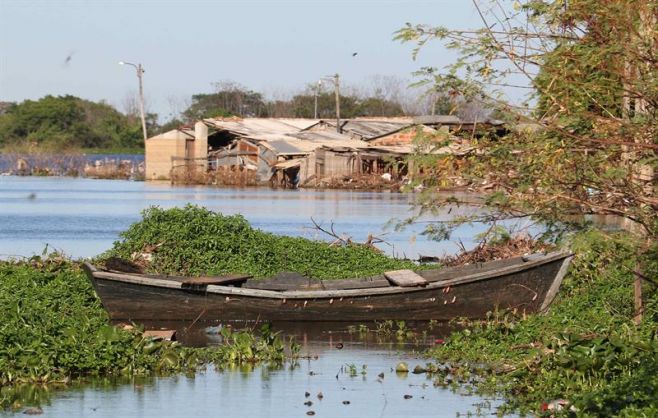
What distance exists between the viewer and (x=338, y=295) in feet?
52.2

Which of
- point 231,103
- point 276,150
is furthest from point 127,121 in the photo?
point 276,150

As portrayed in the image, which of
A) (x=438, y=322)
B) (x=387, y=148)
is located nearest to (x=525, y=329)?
(x=438, y=322)

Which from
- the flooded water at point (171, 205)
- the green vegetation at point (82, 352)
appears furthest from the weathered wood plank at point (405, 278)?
the flooded water at point (171, 205)

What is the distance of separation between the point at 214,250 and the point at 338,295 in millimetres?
2255

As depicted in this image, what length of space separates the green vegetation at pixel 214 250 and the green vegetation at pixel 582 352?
434cm

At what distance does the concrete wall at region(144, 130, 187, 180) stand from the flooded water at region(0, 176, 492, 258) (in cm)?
317

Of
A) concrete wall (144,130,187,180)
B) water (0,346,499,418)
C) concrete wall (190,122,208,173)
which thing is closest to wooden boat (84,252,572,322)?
water (0,346,499,418)

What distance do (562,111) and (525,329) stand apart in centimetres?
415

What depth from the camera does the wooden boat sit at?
1573 centimetres

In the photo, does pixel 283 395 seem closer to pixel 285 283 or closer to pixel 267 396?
pixel 267 396

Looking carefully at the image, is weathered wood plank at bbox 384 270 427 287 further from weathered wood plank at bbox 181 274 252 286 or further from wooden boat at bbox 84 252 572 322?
weathered wood plank at bbox 181 274 252 286

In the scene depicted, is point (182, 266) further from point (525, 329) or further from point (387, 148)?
point (387, 148)

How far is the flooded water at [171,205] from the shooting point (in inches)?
1147

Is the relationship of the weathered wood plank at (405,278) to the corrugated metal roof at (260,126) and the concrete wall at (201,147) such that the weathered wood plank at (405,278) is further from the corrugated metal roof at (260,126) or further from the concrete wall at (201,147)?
the concrete wall at (201,147)
